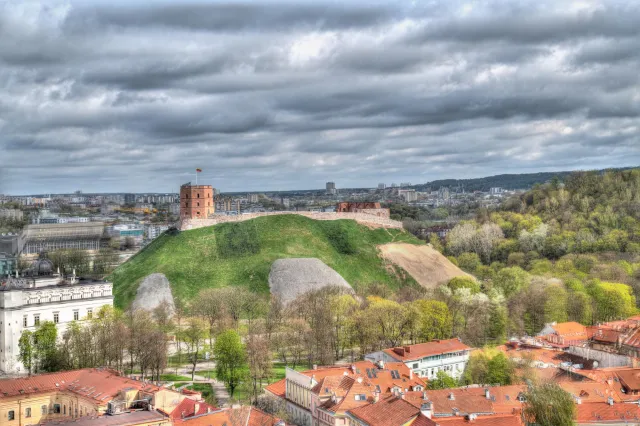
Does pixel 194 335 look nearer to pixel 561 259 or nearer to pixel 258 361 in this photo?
pixel 258 361

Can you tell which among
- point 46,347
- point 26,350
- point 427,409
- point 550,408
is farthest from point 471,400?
point 26,350

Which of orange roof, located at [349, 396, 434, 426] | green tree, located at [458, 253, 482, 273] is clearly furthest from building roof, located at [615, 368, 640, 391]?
green tree, located at [458, 253, 482, 273]

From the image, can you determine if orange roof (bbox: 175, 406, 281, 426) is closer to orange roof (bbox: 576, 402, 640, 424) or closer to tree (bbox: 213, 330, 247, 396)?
tree (bbox: 213, 330, 247, 396)

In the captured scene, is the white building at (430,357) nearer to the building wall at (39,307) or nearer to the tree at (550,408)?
the tree at (550,408)

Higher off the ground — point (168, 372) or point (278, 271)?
point (278, 271)

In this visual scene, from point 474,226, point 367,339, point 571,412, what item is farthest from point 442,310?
point 474,226

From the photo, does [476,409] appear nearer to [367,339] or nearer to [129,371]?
[367,339]
